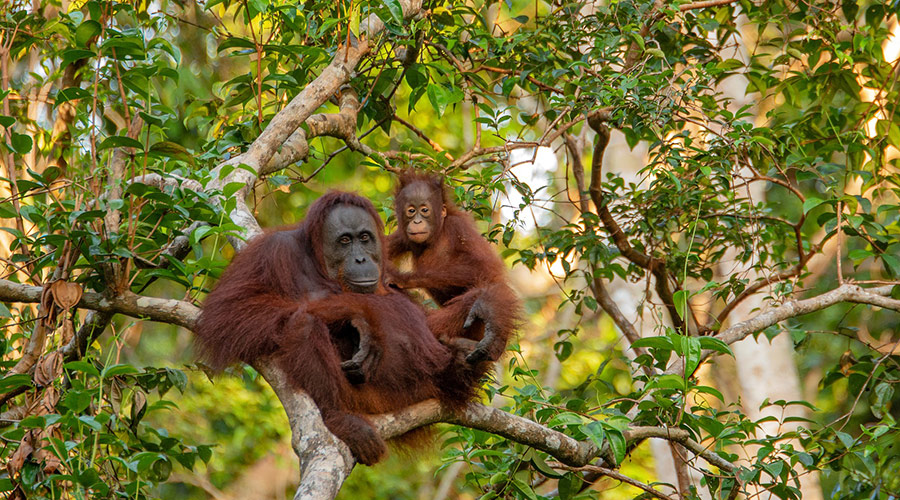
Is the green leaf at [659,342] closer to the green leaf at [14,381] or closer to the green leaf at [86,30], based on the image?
the green leaf at [14,381]

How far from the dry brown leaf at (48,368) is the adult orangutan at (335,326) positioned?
1.66 feet

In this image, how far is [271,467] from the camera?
1148 centimetres

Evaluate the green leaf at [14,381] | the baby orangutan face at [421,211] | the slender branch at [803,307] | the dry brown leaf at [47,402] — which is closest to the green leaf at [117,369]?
the green leaf at [14,381]

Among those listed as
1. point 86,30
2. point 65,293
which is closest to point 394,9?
point 86,30

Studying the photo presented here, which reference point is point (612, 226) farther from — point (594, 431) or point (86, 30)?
point (86, 30)

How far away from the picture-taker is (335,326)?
11.0 feet

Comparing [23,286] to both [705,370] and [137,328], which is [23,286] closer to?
[137,328]

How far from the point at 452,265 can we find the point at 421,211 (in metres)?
0.39

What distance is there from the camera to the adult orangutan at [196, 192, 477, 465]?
3.04 meters

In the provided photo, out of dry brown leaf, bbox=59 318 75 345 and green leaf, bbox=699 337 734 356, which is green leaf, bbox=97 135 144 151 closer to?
dry brown leaf, bbox=59 318 75 345

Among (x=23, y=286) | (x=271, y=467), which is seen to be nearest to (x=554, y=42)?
(x=23, y=286)

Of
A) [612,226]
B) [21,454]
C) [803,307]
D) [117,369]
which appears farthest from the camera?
[612,226]

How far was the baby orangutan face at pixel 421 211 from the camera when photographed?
4.46m

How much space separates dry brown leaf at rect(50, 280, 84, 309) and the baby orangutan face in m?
1.77
